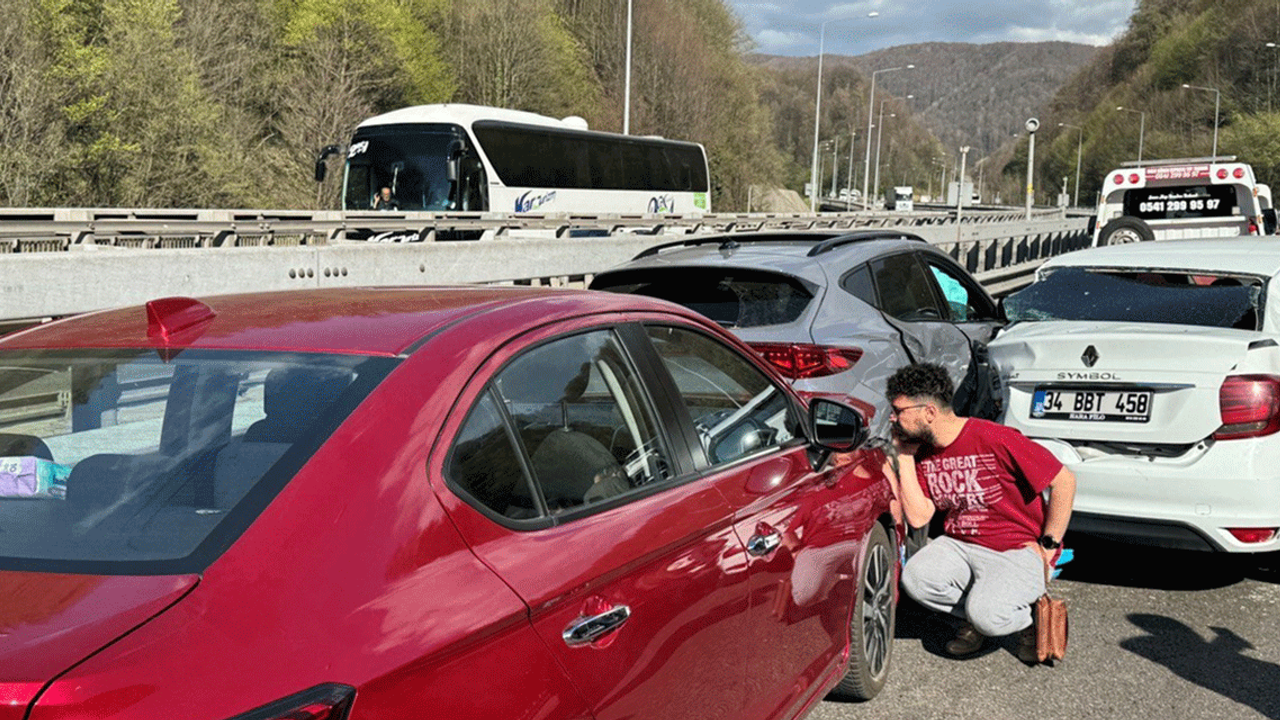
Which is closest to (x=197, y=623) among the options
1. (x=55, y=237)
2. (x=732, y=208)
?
(x=55, y=237)

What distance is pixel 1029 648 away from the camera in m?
5.11

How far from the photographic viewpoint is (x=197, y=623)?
1.92 metres

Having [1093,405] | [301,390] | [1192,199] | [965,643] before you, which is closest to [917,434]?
[965,643]

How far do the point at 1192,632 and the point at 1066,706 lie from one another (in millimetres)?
1236

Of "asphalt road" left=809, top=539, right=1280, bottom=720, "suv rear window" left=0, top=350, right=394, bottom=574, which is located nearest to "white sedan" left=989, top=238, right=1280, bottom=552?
"asphalt road" left=809, top=539, right=1280, bottom=720

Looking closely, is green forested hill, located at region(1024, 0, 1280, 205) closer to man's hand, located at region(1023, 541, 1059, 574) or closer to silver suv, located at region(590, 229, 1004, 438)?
silver suv, located at region(590, 229, 1004, 438)

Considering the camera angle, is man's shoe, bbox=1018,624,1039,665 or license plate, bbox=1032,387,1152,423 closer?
man's shoe, bbox=1018,624,1039,665

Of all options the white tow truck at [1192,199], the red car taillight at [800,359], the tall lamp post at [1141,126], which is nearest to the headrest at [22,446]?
the red car taillight at [800,359]

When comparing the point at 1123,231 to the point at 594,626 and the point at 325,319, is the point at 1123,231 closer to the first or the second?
the point at 325,319

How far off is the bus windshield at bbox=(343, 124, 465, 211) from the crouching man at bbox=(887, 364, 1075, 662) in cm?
2490

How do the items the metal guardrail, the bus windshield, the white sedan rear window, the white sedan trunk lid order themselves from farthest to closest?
the bus windshield < the metal guardrail < the white sedan rear window < the white sedan trunk lid

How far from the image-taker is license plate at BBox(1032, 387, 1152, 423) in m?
6.11

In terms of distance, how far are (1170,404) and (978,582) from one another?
4.79ft

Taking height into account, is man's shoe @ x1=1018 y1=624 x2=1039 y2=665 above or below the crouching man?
below
